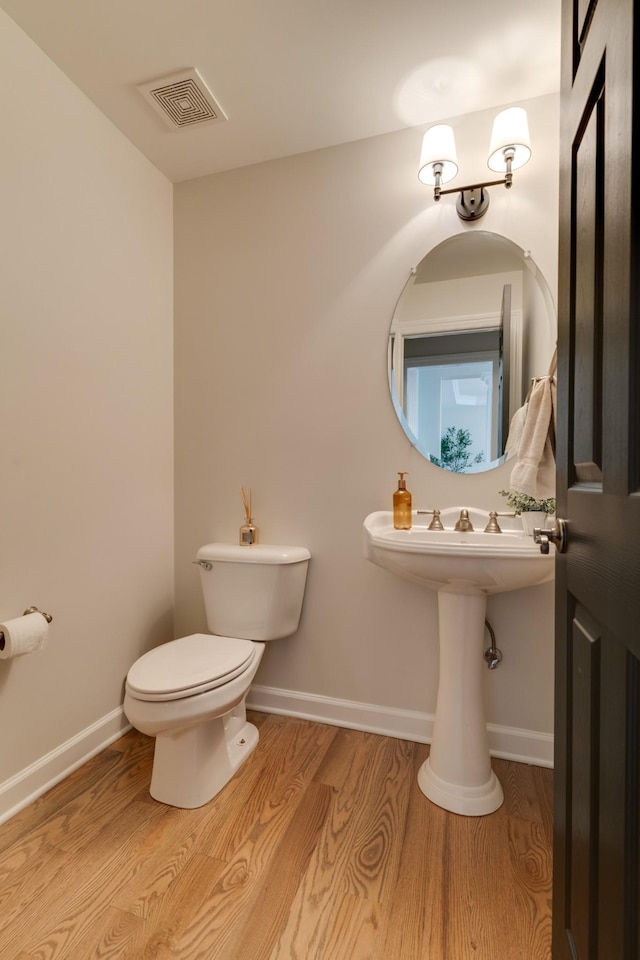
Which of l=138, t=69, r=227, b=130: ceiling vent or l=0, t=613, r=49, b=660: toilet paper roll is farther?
l=138, t=69, r=227, b=130: ceiling vent

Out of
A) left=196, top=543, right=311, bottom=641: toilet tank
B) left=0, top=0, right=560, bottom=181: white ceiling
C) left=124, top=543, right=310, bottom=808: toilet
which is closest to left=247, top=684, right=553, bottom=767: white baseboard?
left=124, top=543, right=310, bottom=808: toilet

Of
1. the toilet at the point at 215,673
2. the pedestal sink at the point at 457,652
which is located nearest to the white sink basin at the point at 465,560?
the pedestal sink at the point at 457,652

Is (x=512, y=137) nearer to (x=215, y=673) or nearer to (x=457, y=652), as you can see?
(x=457, y=652)

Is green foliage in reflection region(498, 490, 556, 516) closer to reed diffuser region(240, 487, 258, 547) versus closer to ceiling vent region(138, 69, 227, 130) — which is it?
reed diffuser region(240, 487, 258, 547)

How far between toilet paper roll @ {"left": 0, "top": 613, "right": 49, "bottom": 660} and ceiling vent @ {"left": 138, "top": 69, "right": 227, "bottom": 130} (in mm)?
1783

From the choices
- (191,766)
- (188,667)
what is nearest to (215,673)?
(188,667)

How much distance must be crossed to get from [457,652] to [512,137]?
1695 mm

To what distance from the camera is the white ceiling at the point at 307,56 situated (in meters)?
1.38

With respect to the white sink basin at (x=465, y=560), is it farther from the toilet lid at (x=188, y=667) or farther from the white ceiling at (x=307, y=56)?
the white ceiling at (x=307, y=56)

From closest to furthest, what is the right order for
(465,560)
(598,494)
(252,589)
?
(598,494) → (465,560) → (252,589)

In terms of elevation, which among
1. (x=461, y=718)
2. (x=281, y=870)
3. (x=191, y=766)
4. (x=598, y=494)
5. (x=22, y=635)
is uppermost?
(x=598, y=494)

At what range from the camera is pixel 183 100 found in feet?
5.53

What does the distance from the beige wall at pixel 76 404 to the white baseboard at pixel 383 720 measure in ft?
1.92

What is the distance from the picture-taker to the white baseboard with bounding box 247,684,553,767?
5.56 ft
